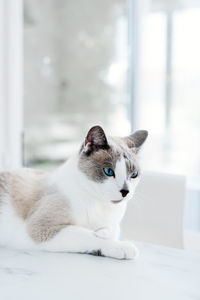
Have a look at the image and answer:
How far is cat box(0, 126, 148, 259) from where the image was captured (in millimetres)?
1084

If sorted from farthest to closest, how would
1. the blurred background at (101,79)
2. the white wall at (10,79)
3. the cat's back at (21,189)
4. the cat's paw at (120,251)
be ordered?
1. the white wall at (10,79)
2. the blurred background at (101,79)
3. the cat's back at (21,189)
4. the cat's paw at (120,251)

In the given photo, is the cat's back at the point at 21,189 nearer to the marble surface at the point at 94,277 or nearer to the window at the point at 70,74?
the marble surface at the point at 94,277

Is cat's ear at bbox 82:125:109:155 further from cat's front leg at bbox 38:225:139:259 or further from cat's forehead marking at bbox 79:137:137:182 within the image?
cat's front leg at bbox 38:225:139:259

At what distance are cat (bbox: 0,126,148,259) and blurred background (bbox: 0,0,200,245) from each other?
153 cm

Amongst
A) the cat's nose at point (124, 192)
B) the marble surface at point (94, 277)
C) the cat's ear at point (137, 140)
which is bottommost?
the marble surface at point (94, 277)

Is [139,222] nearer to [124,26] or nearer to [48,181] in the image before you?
[48,181]

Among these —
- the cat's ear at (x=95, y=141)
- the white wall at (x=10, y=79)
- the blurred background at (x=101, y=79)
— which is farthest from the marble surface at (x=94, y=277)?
the white wall at (x=10, y=79)

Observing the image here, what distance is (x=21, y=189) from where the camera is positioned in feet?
4.11

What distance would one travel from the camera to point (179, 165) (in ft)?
9.04

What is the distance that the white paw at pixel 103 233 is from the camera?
43.3 inches

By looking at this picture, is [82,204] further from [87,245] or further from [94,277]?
[94,277]

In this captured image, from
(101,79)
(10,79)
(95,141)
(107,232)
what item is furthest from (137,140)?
(10,79)

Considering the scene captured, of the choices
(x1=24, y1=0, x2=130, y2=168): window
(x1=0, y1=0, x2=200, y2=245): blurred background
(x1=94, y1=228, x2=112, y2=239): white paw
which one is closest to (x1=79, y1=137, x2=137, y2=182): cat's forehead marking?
(x1=94, y1=228, x2=112, y2=239): white paw

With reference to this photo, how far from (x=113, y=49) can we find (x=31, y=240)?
1993 mm
